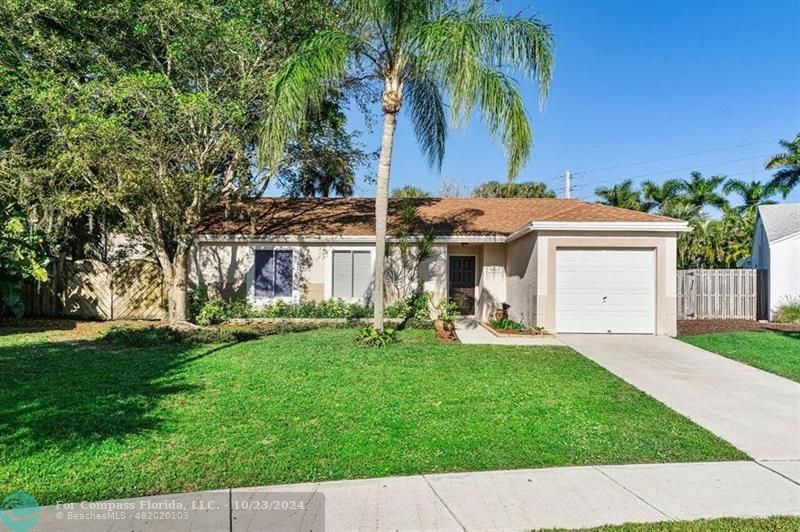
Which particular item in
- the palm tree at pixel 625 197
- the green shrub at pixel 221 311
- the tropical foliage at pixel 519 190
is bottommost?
the green shrub at pixel 221 311

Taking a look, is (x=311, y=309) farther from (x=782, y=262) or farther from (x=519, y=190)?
(x=519, y=190)

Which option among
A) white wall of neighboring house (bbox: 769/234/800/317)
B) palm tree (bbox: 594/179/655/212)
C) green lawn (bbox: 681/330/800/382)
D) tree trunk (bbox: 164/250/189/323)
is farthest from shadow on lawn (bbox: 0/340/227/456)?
palm tree (bbox: 594/179/655/212)

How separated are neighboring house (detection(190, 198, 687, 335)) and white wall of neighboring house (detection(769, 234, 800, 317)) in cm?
713

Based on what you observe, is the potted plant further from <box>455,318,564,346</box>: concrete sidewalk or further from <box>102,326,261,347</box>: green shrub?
<box>102,326,261,347</box>: green shrub

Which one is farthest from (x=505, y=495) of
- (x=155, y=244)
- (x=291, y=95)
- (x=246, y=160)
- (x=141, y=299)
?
(x=141, y=299)

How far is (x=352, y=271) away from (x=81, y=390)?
9190mm

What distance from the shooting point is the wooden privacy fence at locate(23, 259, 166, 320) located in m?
15.5

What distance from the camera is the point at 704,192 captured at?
28328 mm

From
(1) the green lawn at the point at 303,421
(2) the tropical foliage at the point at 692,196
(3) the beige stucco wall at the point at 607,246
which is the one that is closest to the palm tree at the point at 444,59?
(3) the beige stucco wall at the point at 607,246

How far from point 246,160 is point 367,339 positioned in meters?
6.21

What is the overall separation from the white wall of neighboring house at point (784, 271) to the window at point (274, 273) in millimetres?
16151

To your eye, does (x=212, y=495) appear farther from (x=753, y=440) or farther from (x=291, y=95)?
(x=291, y=95)

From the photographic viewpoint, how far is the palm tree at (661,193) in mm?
28484

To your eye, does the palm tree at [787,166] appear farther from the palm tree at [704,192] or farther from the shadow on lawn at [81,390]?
the shadow on lawn at [81,390]
